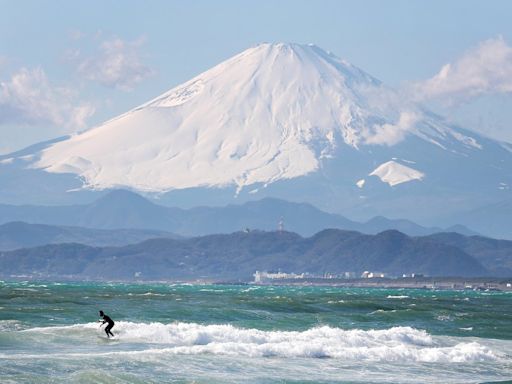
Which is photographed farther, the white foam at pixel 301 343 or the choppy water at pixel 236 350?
the white foam at pixel 301 343

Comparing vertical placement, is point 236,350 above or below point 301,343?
below

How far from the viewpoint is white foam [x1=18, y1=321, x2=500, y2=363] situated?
61.1m

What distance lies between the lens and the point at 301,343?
62438 mm

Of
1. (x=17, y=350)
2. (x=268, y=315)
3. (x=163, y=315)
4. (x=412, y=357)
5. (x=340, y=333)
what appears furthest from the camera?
(x=268, y=315)

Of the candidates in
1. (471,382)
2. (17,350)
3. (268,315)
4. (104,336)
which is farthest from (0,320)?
(471,382)

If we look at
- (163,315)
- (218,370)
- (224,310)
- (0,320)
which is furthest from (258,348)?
(224,310)

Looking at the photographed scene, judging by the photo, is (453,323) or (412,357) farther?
(453,323)

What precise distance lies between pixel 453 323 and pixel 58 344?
35.6m

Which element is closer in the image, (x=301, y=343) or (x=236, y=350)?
(x=236, y=350)

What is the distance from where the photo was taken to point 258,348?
60.8 meters

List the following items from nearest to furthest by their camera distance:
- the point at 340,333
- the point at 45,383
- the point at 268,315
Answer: the point at 45,383, the point at 340,333, the point at 268,315

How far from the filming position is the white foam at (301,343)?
201ft

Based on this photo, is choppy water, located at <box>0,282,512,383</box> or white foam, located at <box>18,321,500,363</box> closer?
choppy water, located at <box>0,282,512,383</box>

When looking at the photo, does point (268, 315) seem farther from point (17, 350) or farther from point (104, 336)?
point (17, 350)
